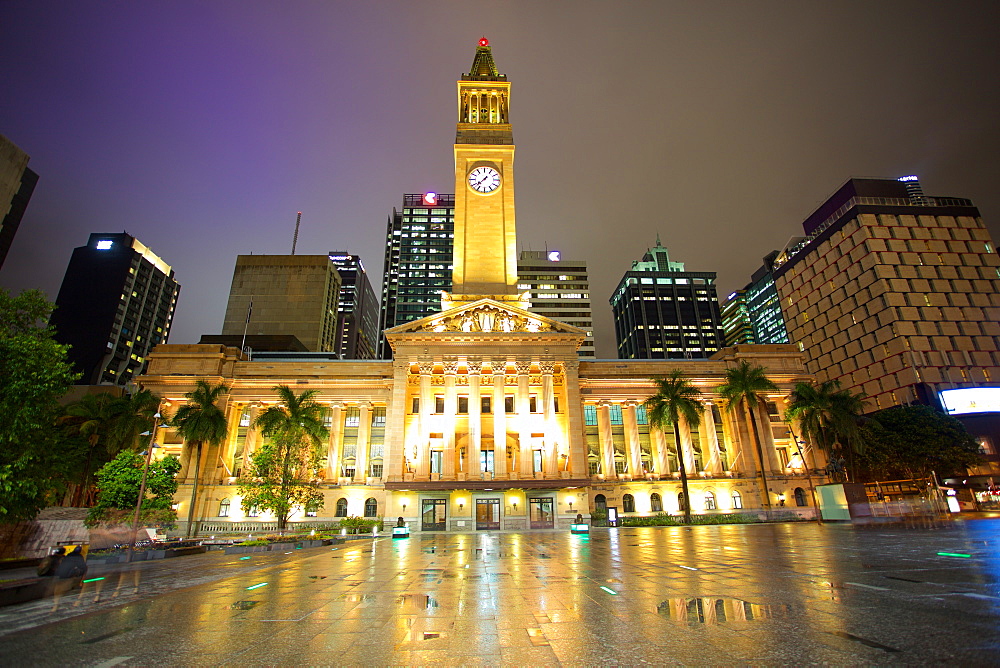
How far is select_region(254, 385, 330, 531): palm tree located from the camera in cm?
4306

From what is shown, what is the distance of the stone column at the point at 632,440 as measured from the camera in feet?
202

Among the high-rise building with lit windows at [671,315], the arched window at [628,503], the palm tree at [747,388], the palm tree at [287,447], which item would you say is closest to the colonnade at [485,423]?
the arched window at [628,503]

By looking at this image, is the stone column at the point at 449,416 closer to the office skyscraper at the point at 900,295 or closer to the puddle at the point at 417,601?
the puddle at the point at 417,601

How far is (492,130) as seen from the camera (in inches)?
3081

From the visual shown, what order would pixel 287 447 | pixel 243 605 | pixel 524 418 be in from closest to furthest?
pixel 243 605 → pixel 287 447 → pixel 524 418

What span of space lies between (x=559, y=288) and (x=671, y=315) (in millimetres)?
60156

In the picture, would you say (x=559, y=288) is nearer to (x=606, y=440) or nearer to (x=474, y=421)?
(x=606, y=440)

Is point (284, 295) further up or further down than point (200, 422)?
further up

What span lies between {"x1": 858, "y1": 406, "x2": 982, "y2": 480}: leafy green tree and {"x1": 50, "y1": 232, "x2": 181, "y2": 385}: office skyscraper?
148 meters

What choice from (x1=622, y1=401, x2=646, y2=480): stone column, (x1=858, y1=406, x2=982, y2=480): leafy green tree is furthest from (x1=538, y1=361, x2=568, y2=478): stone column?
(x1=858, y1=406, x2=982, y2=480): leafy green tree

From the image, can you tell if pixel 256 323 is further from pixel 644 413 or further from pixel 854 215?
A: pixel 854 215

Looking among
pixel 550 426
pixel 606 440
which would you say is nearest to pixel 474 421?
pixel 550 426

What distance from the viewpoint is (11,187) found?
67500 mm

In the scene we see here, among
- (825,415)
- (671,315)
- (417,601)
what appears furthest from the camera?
(671,315)
